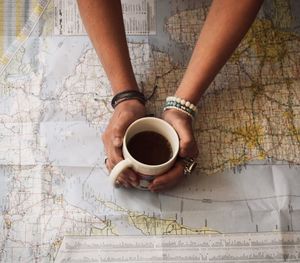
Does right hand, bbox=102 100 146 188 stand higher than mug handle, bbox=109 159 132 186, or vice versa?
right hand, bbox=102 100 146 188

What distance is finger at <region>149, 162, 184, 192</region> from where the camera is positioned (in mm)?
618

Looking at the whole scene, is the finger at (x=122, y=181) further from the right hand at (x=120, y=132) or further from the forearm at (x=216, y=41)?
the forearm at (x=216, y=41)

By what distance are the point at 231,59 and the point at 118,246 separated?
38 cm

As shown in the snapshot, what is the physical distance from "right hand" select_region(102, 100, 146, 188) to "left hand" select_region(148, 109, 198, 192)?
0.12 ft

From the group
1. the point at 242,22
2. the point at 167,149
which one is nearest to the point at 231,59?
the point at 242,22

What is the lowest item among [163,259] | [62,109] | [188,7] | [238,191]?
[163,259]

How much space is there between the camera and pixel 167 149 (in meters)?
0.61

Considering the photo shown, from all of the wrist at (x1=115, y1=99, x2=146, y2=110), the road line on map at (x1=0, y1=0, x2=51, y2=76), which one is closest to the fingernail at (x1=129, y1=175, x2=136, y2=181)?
the wrist at (x1=115, y1=99, x2=146, y2=110)

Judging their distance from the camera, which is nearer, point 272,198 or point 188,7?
point 272,198

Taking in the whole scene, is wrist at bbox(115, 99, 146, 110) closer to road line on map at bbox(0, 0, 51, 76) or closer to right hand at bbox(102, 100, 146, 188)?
right hand at bbox(102, 100, 146, 188)

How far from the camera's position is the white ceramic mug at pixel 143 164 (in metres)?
0.58

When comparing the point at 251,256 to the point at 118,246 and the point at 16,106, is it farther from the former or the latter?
the point at 16,106

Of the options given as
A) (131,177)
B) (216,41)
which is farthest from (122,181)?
(216,41)

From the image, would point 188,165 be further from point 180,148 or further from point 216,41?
point 216,41
